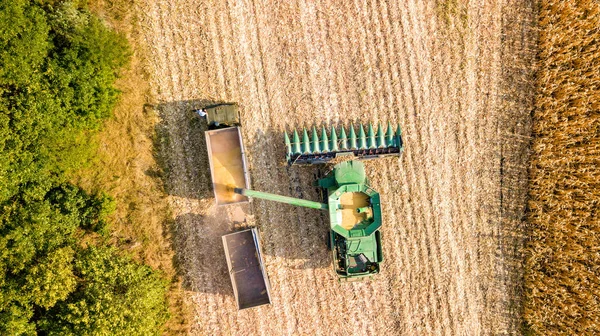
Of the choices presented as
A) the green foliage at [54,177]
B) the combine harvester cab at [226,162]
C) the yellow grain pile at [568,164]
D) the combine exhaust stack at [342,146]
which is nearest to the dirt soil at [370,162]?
the yellow grain pile at [568,164]

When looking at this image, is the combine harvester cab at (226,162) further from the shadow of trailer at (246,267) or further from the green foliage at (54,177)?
the green foliage at (54,177)

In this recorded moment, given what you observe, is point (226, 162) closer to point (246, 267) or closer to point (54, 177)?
point (246, 267)

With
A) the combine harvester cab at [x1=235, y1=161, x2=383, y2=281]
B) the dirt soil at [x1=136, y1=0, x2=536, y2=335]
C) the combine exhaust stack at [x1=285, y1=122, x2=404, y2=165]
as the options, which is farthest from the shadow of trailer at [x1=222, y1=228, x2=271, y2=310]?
the combine exhaust stack at [x1=285, y1=122, x2=404, y2=165]

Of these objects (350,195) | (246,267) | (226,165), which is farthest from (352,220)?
(226,165)

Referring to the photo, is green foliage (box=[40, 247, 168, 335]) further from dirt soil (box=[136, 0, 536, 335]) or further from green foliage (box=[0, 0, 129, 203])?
green foliage (box=[0, 0, 129, 203])

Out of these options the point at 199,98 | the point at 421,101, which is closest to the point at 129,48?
the point at 199,98

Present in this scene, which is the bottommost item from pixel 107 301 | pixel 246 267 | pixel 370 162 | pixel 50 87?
pixel 246 267

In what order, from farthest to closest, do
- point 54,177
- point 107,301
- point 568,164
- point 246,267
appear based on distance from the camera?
1. point 568,164
2. point 246,267
3. point 54,177
4. point 107,301
